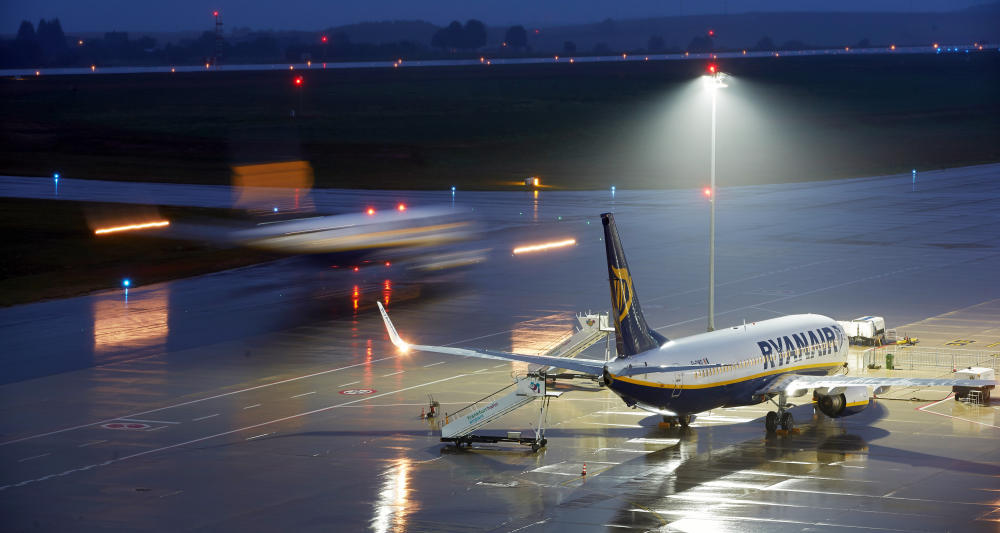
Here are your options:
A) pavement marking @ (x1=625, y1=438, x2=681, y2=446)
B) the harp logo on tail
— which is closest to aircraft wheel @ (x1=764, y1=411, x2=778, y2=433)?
pavement marking @ (x1=625, y1=438, x2=681, y2=446)

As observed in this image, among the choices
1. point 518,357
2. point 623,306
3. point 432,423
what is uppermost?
point 623,306

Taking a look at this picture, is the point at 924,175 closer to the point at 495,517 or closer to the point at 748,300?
the point at 748,300

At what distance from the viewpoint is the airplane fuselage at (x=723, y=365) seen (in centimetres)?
4409

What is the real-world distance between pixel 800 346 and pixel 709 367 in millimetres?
6546

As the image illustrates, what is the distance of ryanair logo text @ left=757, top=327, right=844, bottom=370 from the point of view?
159 ft

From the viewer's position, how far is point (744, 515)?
124 feet

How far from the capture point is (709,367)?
45.4 m

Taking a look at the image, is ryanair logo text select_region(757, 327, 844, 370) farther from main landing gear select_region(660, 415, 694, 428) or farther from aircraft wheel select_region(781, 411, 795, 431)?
main landing gear select_region(660, 415, 694, 428)

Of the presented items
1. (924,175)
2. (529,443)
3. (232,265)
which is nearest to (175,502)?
(529,443)

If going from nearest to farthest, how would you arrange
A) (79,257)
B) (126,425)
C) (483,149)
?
(126,425) < (79,257) < (483,149)

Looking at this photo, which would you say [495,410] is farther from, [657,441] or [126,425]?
[126,425]

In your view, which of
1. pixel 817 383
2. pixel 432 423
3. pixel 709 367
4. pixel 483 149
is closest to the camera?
pixel 709 367

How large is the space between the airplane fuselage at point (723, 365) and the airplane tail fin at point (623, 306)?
0.54 m

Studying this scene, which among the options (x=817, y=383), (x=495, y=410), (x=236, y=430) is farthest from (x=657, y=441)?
(x=236, y=430)
